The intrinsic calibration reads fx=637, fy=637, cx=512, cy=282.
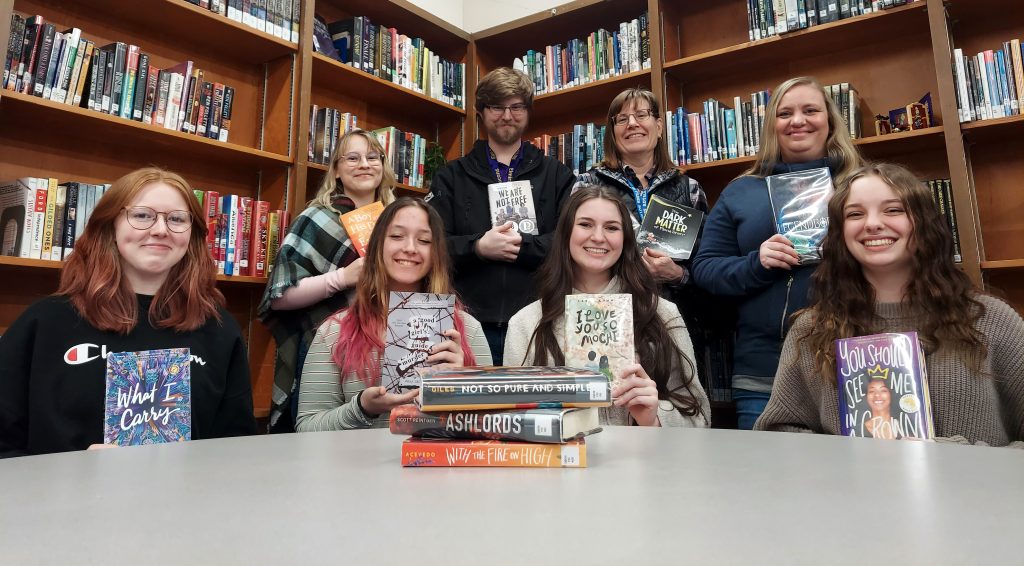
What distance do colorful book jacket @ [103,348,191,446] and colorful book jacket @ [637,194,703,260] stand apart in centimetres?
164

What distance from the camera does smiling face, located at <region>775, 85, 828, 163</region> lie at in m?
2.27

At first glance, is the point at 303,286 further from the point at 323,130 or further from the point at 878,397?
the point at 878,397

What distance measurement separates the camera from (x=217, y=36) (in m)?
3.14

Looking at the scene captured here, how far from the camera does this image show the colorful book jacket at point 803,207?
1.99 metres

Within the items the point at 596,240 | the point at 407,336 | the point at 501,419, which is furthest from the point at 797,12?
the point at 501,419

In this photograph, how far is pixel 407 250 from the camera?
1971mm

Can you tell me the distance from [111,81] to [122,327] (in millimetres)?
1639

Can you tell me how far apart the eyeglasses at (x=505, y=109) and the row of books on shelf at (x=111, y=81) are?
4.45 ft

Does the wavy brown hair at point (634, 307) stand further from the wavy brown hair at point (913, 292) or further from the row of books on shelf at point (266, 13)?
the row of books on shelf at point (266, 13)

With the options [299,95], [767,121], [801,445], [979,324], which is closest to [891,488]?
[801,445]

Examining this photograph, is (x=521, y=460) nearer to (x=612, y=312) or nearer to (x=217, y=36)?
(x=612, y=312)

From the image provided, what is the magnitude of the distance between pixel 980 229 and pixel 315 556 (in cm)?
346

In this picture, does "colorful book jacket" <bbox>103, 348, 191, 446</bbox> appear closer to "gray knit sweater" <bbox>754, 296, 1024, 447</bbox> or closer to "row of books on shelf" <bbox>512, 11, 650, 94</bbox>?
"gray knit sweater" <bbox>754, 296, 1024, 447</bbox>

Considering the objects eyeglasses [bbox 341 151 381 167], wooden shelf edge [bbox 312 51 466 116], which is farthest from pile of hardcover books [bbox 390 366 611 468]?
wooden shelf edge [bbox 312 51 466 116]
